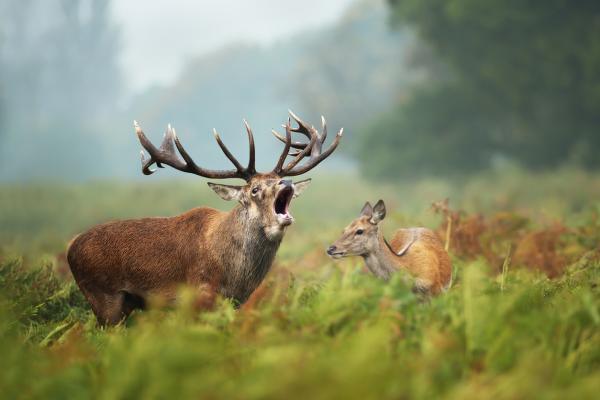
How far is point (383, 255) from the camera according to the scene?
704 centimetres

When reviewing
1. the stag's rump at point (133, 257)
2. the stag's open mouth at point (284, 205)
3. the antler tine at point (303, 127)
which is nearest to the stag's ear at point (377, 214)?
the stag's open mouth at point (284, 205)

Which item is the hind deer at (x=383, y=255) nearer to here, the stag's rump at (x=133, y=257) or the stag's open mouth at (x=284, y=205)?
the stag's open mouth at (x=284, y=205)

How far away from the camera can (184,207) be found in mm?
27734

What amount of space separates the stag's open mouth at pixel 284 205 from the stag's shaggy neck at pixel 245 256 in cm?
20

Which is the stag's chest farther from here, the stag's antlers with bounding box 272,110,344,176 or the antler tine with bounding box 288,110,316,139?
the antler tine with bounding box 288,110,316,139

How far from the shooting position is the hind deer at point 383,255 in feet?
22.5

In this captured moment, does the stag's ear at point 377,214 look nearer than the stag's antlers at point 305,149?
No

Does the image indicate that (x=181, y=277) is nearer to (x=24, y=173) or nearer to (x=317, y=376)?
(x=317, y=376)

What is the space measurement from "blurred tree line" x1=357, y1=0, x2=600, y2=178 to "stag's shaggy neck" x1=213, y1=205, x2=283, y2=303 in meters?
18.0

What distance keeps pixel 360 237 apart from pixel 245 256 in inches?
47.7

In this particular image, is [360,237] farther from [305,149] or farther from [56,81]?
[56,81]

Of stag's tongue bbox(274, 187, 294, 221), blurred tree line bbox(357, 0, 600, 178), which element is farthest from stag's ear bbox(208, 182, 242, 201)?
blurred tree line bbox(357, 0, 600, 178)

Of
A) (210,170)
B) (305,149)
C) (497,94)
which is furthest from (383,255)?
(497,94)

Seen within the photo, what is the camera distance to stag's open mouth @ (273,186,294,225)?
6.27 meters
